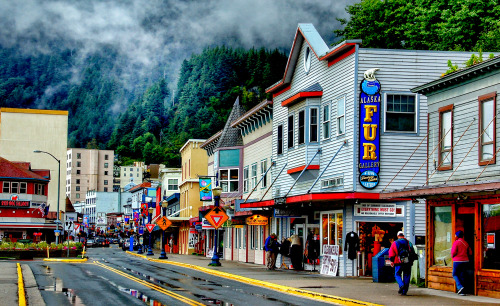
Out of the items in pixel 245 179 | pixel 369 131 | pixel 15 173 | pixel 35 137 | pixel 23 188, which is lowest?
pixel 23 188

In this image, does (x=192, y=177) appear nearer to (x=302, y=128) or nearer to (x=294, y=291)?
(x=302, y=128)

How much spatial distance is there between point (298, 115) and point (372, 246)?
26.7 ft

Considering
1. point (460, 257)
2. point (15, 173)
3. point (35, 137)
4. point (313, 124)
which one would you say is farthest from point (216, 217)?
point (35, 137)

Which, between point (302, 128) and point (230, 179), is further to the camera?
point (230, 179)

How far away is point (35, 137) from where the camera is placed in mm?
108375

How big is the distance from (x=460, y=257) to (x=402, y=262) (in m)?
1.61

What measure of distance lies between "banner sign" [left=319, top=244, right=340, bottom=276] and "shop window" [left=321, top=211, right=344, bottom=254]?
32 cm

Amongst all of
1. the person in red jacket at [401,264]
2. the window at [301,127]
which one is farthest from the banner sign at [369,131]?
the person in red jacket at [401,264]

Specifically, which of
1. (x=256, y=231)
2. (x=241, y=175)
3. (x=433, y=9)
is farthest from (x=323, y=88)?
(x=433, y=9)

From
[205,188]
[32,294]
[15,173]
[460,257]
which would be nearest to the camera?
[32,294]

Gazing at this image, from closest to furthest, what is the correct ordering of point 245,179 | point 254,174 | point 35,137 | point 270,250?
1. point 270,250
2. point 254,174
3. point 245,179
4. point 35,137

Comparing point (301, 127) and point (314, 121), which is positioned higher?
point (314, 121)

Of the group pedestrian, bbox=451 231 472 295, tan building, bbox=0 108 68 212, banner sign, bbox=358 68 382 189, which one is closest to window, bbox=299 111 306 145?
banner sign, bbox=358 68 382 189

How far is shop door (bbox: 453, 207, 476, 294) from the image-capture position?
21.3 meters
